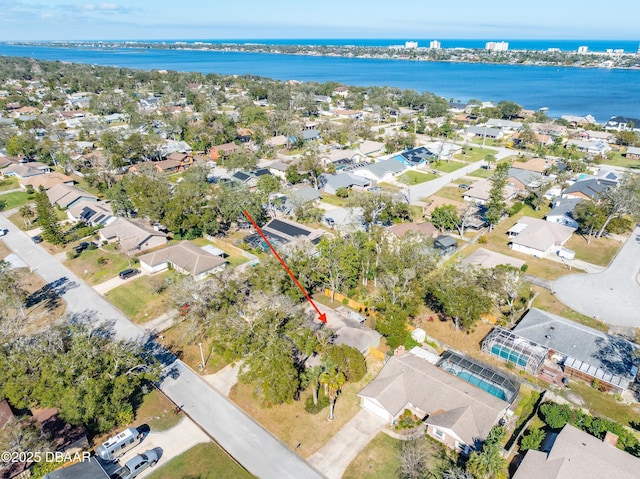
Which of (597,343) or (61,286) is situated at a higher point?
(597,343)

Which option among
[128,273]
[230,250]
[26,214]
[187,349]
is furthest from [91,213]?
[187,349]

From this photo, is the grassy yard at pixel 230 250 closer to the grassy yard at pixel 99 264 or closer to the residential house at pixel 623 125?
the grassy yard at pixel 99 264

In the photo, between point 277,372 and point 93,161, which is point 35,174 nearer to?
point 93,161

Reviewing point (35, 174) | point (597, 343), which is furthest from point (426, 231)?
point (35, 174)

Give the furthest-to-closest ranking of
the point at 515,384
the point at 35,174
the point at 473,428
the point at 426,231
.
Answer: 1. the point at 35,174
2. the point at 426,231
3. the point at 515,384
4. the point at 473,428

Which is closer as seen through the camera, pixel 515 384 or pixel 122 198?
pixel 515 384

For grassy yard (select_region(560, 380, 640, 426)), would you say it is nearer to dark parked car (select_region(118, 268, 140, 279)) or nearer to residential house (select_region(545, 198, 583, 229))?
residential house (select_region(545, 198, 583, 229))
